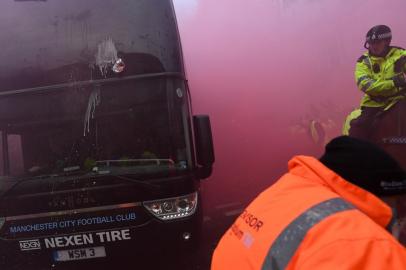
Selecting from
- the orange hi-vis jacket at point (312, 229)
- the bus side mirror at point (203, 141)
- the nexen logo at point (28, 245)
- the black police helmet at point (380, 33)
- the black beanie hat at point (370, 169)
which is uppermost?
the black police helmet at point (380, 33)

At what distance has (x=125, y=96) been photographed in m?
3.59

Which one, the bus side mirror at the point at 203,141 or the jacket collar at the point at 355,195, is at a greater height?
the jacket collar at the point at 355,195

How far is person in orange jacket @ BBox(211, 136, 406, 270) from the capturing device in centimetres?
106

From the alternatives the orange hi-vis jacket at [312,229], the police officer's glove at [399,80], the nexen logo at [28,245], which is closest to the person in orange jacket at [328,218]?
the orange hi-vis jacket at [312,229]

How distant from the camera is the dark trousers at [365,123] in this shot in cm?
400

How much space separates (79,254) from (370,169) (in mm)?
2898

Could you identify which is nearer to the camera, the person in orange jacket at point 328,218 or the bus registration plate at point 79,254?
the person in orange jacket at point 328,218

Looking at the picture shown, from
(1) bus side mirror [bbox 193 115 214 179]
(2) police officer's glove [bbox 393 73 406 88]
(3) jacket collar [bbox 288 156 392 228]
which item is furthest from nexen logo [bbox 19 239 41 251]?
(2) police officer's glove [bbox 393 73 406 88]

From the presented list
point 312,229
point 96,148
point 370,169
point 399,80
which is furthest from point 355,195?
point 399,80

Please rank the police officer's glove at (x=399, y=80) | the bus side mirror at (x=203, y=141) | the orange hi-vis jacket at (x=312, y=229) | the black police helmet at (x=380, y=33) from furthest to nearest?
the black police helmet at (x=380, y=33) < the police officer's glove at (x=399, y=80) < the bus side mirror at (x=203, y=141) < the orange hi-vis jacket at (x=312, y=229)

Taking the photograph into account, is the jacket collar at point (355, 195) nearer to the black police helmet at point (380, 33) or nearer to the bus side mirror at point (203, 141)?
the bus side mirror at point (203, 141)

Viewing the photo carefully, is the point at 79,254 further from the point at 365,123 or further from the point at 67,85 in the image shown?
the point at 365,123

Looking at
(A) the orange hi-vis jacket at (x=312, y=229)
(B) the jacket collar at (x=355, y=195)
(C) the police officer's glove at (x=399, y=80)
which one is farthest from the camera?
(C) the police officer's glove at (x=399, y=80)

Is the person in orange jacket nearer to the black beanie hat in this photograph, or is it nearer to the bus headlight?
the black beanie hat
